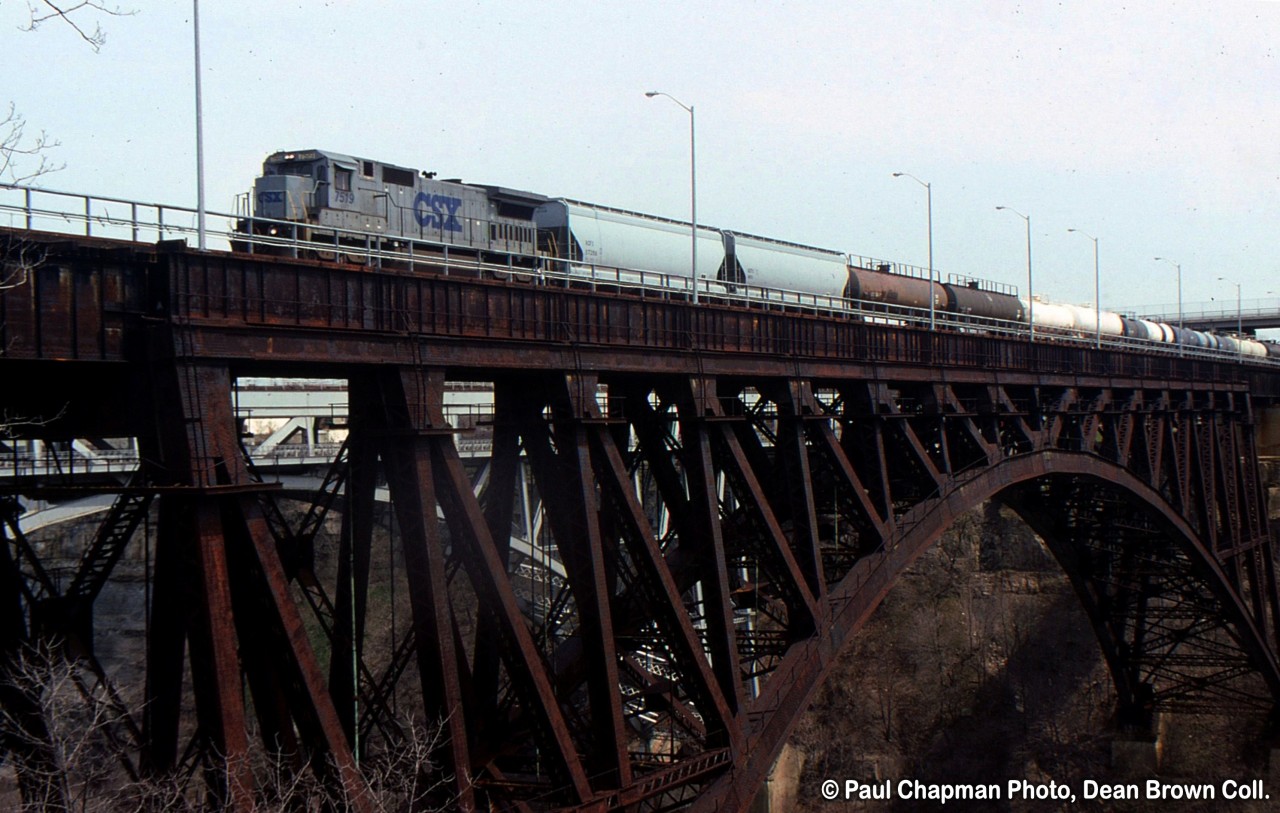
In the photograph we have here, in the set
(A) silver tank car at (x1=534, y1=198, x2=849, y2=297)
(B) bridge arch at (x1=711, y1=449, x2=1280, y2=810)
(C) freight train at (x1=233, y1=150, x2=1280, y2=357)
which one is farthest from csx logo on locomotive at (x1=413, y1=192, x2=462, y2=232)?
(B) bridge arch at (x1=711, y1=449, x2=1280, y2=810)

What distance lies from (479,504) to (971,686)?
155 ft

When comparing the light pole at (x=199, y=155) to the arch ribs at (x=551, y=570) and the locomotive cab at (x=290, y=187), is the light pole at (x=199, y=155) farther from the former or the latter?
the locomotive cab at (x=290, y=187)

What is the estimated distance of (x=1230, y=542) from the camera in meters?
40.2

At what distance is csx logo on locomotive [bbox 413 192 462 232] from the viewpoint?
25.2 metres

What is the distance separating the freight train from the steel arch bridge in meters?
2.76

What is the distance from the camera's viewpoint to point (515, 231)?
2764 centimetres

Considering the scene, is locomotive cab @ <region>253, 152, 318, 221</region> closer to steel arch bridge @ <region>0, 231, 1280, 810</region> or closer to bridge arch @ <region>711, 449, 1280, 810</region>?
steel arch bridge @ <region>0, 231, 1280, 810</region>

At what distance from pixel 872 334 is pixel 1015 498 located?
15994mm

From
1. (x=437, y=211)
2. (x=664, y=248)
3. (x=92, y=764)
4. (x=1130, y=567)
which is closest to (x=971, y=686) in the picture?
(x=1130, y=567)

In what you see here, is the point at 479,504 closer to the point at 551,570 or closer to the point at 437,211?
the point at 551,570

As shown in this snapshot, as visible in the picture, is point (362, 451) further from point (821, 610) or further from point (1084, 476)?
point (1084, 476)

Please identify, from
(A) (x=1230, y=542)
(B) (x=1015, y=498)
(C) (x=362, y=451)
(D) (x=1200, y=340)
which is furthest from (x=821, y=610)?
(D) (x=1200, y=340)

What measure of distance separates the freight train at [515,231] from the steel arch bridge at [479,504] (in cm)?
276

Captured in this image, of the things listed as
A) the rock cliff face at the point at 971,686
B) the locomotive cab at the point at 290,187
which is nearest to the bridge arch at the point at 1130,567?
the rock cliff face at the point at 971,686
